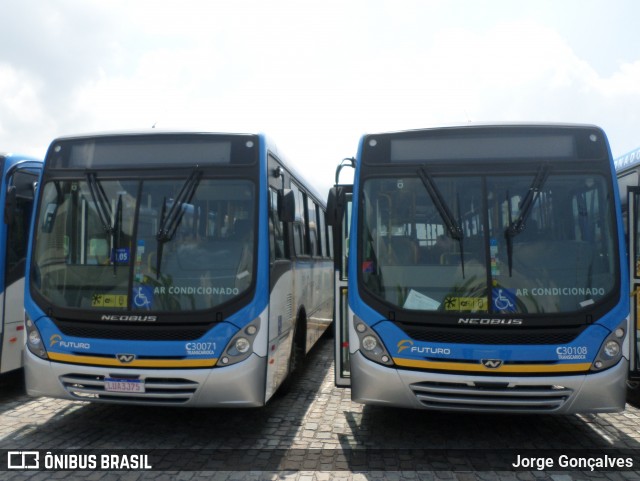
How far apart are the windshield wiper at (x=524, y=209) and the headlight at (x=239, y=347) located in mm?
2630

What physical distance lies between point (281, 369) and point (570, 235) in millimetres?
3516

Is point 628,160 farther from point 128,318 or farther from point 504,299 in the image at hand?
point 128,318

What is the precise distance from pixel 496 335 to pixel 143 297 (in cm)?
350

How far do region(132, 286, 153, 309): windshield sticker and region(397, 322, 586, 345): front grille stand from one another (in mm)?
2676

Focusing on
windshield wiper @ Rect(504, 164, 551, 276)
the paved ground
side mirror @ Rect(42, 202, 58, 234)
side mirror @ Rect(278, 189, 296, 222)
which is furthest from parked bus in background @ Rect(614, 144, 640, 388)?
side mirror @ Rect(42, 202, 58, 234)

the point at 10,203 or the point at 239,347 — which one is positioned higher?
the point at 10,203

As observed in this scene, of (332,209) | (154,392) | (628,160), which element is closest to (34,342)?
(154,392)

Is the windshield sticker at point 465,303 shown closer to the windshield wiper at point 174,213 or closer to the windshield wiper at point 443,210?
the windshield wiper at point 443,210

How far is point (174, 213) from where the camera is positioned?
20.5ft

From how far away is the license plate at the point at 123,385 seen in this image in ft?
19.7

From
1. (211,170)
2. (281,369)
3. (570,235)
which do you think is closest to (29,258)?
(211,170)

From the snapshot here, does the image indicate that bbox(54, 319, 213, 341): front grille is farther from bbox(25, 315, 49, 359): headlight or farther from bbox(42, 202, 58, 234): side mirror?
bbox(42, 202, 58, 234): side mirror

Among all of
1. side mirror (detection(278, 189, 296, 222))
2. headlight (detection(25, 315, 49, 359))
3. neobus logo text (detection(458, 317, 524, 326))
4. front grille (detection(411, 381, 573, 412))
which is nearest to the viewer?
front grille (detection(411, 381, 573, 412))

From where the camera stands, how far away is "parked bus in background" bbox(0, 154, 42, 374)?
7.89 meters
